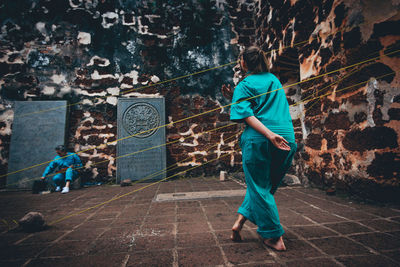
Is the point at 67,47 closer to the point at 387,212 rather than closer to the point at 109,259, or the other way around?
the point at 109,259

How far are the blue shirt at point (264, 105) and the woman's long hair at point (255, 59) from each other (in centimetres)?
7

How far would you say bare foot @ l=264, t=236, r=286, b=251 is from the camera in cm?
121

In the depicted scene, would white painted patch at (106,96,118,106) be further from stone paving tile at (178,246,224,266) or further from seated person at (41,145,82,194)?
stone paving tile at (178,246,224,266)

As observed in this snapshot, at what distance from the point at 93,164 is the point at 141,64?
2.47 meters

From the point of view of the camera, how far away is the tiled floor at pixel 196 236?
1.16 metres

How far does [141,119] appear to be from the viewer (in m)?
4.30

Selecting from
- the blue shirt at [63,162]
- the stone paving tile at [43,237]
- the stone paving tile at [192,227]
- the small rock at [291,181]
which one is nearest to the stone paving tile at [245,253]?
the stone paving tile at [192,227]

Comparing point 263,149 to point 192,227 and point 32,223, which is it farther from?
point 32,223

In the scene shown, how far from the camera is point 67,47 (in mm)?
4402

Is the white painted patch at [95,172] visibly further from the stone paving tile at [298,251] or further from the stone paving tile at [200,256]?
the stone paving tile at [298,251]

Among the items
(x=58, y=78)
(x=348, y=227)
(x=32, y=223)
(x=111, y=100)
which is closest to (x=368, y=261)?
(x=348, y=227)

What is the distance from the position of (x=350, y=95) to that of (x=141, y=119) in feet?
11.9

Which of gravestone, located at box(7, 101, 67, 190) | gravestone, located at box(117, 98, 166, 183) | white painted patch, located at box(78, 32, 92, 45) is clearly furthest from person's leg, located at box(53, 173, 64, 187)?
white painted patch, located at box(78, 32, 92, 45)

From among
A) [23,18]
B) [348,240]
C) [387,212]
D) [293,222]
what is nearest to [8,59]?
[23,18]
